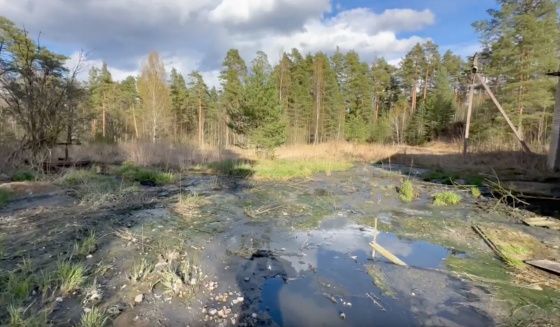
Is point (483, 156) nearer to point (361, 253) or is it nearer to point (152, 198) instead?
point (361, 253)

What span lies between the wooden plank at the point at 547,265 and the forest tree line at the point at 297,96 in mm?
12381

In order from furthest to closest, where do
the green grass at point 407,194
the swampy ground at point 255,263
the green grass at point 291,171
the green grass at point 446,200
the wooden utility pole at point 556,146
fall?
the green grass at point 291,171, the wooden utility pole at point 556,146, the green grass at point 407,194, the green grass at point 446,200, the swampy ground at point 255,263

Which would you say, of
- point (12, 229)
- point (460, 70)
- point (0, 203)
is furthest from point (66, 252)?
point (460, 70)

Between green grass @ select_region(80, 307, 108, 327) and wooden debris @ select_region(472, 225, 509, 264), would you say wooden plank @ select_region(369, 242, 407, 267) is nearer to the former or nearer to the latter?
wooden debris @ select_region(472, 225, 509, 264)

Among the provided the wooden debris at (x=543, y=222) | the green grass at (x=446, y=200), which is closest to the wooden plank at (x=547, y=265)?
the wooden debris at (x=543, y=222)

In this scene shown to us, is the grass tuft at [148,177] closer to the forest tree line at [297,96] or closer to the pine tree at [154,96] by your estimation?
the forest tree line at [297,96]

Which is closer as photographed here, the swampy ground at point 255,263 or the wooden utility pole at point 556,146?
the swampy ground at point 255,263

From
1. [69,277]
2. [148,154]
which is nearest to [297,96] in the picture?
[148,154]

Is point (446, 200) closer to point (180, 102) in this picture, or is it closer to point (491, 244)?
point (491, 244)

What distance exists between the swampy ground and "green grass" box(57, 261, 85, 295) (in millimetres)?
13

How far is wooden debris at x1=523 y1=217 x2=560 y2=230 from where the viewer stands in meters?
6.99

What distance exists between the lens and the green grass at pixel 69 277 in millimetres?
3480

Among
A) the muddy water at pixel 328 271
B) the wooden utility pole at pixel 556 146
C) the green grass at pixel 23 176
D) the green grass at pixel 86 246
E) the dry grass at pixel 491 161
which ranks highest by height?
the wooden utility pole at pixel 556 146

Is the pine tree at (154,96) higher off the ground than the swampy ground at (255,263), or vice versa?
the pine tree at (154,96)
